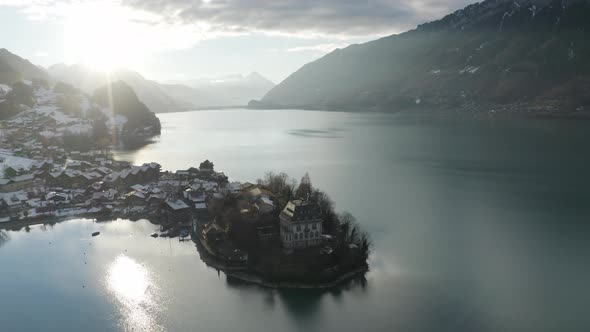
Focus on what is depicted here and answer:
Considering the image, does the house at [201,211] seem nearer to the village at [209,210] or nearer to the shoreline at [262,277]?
the village at [209,210]

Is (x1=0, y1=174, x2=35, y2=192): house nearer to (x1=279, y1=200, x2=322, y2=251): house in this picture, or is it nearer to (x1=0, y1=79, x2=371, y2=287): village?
(x1=0, y1=79, x2=371, y2=287): village

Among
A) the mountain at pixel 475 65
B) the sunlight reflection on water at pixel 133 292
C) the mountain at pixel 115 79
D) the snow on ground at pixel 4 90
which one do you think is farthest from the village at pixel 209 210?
the mountain at pixel 115 79

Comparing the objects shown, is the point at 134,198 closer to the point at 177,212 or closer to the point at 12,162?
the point at 177,212

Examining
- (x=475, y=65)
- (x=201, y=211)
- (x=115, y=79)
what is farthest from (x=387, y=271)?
(x=115, y=79)

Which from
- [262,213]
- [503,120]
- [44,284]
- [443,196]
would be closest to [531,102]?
[503,120]

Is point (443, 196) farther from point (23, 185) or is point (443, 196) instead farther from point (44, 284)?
point (23, 185)

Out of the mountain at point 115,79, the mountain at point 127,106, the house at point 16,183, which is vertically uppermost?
the mountain at point 115,79
